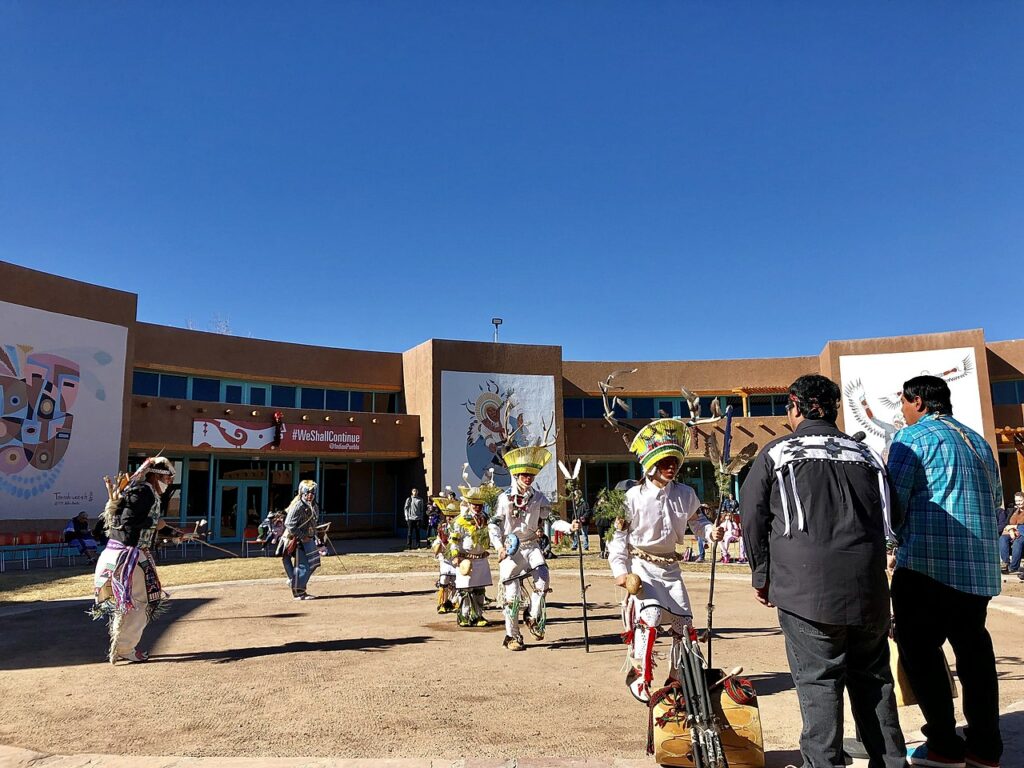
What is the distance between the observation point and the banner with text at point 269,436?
22031mm

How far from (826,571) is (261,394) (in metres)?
24.1

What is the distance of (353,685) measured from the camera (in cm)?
582

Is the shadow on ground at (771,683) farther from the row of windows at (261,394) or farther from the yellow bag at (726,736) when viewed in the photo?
the row of windows at (261,394)

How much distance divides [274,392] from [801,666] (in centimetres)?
2409

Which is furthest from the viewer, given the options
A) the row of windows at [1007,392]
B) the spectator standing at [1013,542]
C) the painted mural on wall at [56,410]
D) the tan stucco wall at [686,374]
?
the tan stucco wall at [686,374]

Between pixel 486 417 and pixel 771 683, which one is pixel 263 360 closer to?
pixel 486 417

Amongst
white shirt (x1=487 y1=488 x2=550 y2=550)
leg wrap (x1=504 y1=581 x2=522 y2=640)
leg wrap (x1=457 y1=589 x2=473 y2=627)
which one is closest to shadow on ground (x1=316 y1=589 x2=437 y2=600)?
leg wrap (x1=457 y1=589 x2=473 y2=627)

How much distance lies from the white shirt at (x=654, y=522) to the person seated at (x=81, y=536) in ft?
54.2

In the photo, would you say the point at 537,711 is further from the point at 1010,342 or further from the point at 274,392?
the point at 1010,342

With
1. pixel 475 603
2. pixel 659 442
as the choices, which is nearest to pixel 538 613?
pixel 475 603

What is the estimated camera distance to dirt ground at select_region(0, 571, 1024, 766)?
4.36m

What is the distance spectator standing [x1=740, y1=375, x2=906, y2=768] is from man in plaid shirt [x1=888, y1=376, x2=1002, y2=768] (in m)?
0.33

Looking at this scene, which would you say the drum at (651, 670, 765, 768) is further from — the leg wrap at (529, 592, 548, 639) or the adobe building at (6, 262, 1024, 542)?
the adobe building at (6, 262, 1024, 542)

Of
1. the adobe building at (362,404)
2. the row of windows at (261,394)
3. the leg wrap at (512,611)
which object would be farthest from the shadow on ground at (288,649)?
the row of windows at (261,394)
